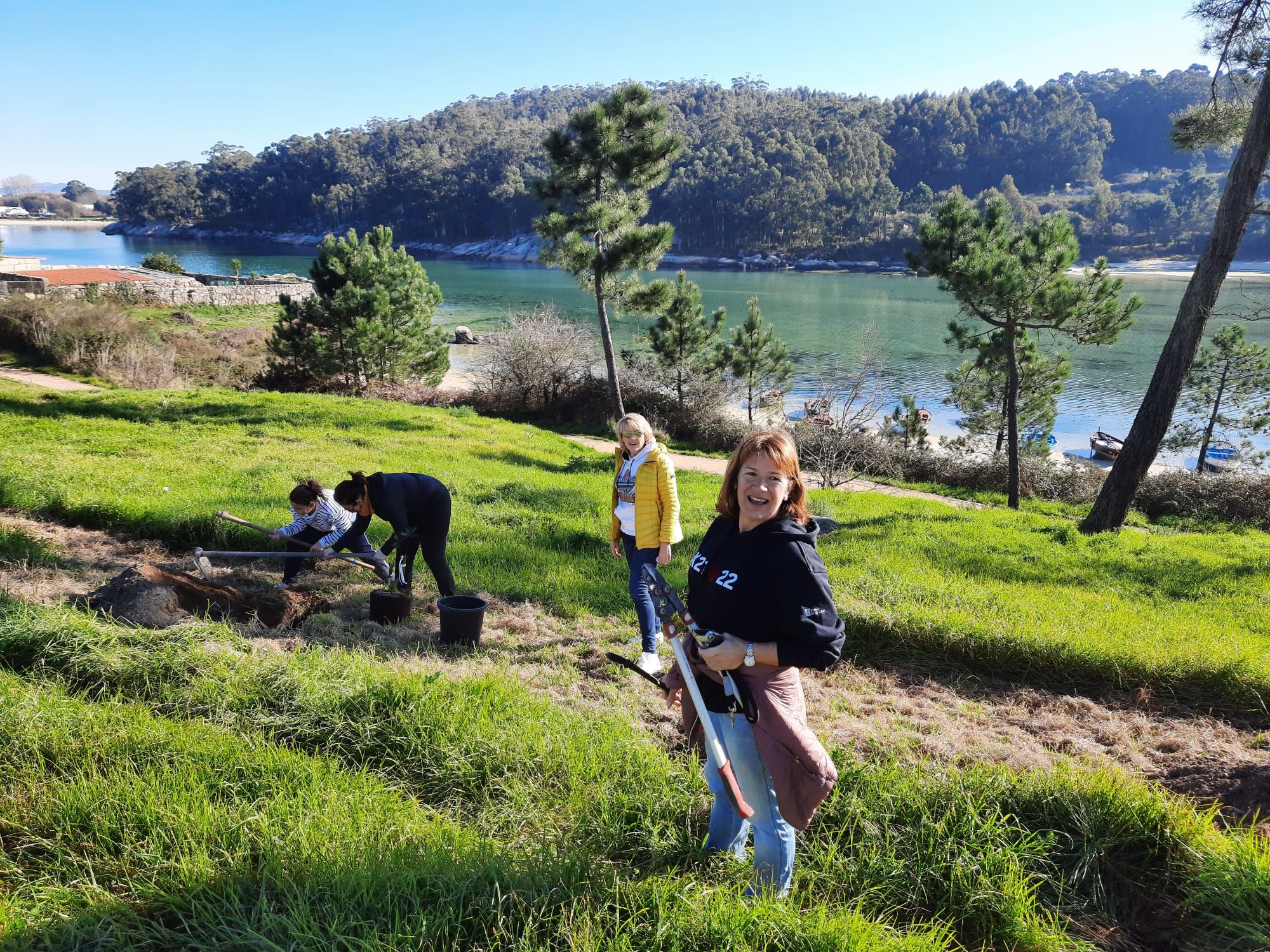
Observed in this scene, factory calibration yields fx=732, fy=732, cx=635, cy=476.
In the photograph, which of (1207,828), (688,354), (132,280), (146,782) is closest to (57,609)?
(146,782)

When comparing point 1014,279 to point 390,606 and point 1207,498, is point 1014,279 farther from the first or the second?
point 390,606

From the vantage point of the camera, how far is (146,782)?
107 inches

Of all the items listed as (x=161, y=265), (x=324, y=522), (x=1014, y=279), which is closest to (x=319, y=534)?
(x=324, y=522)

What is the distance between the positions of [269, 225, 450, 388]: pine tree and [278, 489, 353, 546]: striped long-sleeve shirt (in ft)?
57.1

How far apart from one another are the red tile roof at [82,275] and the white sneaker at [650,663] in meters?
42.4

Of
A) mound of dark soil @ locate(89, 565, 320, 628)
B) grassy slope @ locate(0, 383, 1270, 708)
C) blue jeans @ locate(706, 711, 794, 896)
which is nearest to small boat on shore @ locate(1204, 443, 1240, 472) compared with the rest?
grassy slope @ locate(0, 383, 1270, 708)

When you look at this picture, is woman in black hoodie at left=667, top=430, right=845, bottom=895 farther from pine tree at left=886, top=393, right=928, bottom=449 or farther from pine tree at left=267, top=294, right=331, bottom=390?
pine tree at left=267, top=294, right=331, bottom=390

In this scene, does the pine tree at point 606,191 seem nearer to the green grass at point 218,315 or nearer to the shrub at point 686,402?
the shrub at point 686,402

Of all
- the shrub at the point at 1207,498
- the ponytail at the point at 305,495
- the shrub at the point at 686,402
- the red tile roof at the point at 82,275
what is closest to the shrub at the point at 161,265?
the red tile roof at the point at 82,275

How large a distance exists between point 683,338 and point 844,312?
41667mm

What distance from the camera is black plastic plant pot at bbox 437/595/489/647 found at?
5.06 m

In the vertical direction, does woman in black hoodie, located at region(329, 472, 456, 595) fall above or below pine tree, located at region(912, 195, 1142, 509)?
below

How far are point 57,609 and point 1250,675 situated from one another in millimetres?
7386

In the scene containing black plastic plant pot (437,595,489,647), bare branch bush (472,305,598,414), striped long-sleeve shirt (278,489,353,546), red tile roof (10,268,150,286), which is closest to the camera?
black plastic plant pot (437,595,489,647)
